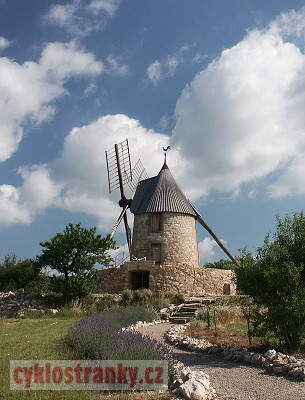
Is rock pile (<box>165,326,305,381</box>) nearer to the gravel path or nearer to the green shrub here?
the gravel path

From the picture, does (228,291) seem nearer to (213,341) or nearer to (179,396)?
(213,341)

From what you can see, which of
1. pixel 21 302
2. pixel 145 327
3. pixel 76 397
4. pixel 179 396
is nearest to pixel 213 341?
pixel 145 327

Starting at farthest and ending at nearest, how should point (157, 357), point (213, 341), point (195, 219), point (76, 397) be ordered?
point (195, 219) < point (213, 341) < point (157, 357) < point (76, 397)

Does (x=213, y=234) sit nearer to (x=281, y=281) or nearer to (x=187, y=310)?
(x=187, y=310)

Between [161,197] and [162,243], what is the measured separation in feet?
10.4

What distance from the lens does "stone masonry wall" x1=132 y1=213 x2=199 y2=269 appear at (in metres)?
27.2

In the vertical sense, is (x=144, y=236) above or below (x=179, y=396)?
above

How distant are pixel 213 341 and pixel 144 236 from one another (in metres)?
16.7

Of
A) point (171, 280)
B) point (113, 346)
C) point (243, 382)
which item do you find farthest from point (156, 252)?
point (243, 382)

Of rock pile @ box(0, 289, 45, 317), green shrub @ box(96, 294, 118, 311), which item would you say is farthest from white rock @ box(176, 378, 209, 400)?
rock pile @ box(0, 289, 45, 317)

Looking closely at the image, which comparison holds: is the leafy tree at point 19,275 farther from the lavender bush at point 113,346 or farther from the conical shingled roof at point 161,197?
the lavender bush at point 113,346

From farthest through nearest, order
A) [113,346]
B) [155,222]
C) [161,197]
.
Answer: [161,197] → [155,222] → [113,346]

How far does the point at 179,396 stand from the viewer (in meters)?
5.80

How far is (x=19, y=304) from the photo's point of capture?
2203 centimetres
